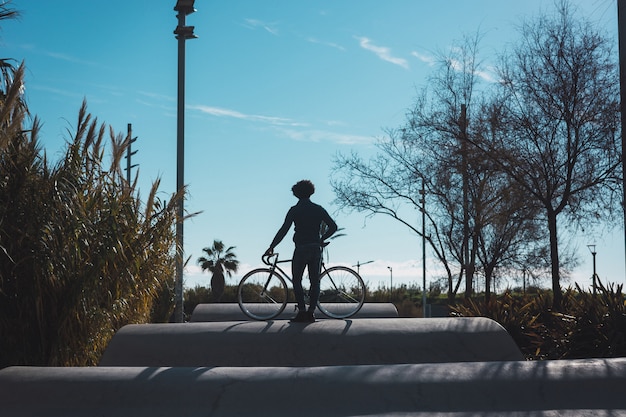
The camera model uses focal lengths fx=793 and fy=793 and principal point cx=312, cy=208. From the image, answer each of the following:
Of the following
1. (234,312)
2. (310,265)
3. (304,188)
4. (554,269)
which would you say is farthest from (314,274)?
(554,269)

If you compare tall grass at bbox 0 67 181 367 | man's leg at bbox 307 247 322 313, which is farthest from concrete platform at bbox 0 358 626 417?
man's leg at bbox 307 247 322 313

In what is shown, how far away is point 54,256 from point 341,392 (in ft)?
12.4

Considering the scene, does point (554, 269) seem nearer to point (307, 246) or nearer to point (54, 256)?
point (307, 246)

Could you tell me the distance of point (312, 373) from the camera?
271 inches

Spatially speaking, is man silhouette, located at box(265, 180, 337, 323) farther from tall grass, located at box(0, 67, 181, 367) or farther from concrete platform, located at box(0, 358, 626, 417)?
concrete platform, located at box(0, 358, 626, 417)

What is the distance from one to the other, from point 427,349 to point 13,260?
474 cm

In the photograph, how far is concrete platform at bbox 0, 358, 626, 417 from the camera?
6.56 m

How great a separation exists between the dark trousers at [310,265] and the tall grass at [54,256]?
6.58 ft

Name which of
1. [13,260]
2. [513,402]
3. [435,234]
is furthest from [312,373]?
[435,234]

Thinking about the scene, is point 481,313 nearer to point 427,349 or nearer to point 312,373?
point 427,349

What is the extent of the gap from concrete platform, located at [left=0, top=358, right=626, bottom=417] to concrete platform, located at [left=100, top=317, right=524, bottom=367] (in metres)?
2.02

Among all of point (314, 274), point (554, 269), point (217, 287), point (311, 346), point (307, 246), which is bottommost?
point (311, 346)

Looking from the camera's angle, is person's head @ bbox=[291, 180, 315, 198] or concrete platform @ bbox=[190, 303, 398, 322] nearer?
person's head @ bbox=[291, 180, 315, 198]

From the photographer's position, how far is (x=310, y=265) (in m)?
10.3
